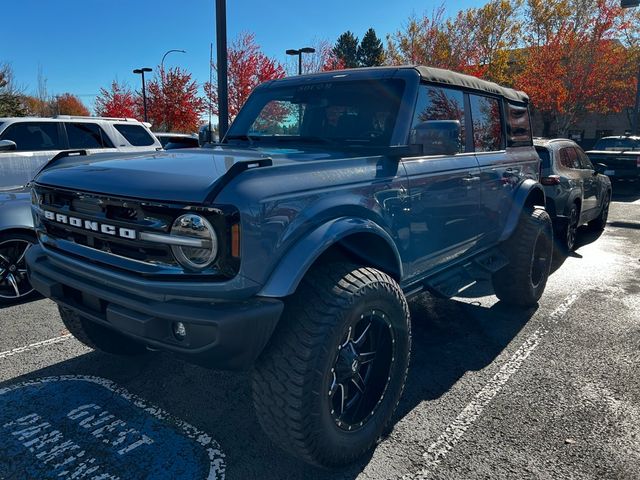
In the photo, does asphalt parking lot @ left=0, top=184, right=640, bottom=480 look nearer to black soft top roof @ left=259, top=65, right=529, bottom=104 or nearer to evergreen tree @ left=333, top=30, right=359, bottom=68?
black soft top roof @ left=259, top=65, right=529, bottom=104

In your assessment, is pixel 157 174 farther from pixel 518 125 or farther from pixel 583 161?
pixel 583 161

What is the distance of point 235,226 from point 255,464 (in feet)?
4.24

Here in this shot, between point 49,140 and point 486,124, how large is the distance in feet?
18.6

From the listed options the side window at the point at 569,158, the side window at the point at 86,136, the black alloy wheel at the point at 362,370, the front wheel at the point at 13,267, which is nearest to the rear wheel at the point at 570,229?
the side window at the point at 569,158

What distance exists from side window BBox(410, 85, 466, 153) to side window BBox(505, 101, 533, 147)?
1.04 m

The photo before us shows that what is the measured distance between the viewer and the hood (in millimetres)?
2123

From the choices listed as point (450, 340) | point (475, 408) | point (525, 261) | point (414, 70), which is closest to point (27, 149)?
point (414, 70)

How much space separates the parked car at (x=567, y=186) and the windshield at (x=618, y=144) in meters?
8.57

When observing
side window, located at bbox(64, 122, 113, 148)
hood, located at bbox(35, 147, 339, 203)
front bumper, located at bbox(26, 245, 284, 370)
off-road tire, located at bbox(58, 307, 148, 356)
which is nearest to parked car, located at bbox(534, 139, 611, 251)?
hood, located at bbox(35, 147, 339, 203)

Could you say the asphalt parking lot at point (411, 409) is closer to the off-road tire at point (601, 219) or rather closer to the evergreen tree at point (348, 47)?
the off-road tire at point (601, 219)

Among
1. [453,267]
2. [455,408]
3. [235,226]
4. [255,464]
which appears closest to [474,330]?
[453,267]

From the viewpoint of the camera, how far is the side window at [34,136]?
21.5 ft

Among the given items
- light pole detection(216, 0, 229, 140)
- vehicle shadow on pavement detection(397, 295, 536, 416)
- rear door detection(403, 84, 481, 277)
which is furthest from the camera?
light pole detection(216, 0, 229, 140)

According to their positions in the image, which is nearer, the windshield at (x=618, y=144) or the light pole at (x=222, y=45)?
the light pole at (x=222, y=45)
